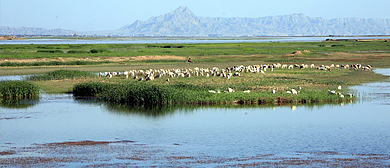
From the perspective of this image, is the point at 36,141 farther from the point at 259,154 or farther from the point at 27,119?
the point at 259,154

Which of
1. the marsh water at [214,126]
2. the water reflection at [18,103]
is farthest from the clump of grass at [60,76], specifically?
the marsh water at [214,126]

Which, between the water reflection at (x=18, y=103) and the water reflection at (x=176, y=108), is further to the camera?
the water reflection at (x=18, y=103)

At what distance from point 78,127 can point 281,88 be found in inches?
542

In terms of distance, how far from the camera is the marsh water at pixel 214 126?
13.9 metres

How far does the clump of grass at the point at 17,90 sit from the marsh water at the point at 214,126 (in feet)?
6.25

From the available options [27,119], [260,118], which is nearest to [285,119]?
[260,118]

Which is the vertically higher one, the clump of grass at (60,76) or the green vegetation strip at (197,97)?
the clump of grass at (60,76)

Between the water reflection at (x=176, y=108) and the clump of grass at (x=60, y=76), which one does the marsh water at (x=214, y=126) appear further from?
the clump of grass at (x=60, y=76)

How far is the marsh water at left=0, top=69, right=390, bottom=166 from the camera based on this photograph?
13930 millimetres

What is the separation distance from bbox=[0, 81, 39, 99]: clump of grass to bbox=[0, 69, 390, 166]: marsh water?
1904 mm

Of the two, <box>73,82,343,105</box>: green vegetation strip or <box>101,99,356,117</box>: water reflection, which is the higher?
<box>73,82,343,105</box>: green vegetation strip

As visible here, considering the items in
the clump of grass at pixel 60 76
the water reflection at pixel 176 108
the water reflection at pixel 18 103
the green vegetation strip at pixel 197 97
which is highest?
the clump of grass at pixel 60 76

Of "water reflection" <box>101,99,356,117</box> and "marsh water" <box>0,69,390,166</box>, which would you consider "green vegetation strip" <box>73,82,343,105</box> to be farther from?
"marsh water" <box>0,69,390,166</box>

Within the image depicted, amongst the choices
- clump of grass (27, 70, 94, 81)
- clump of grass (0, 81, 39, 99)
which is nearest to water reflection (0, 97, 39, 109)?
clump of grass (0, 81, 39, 99)
